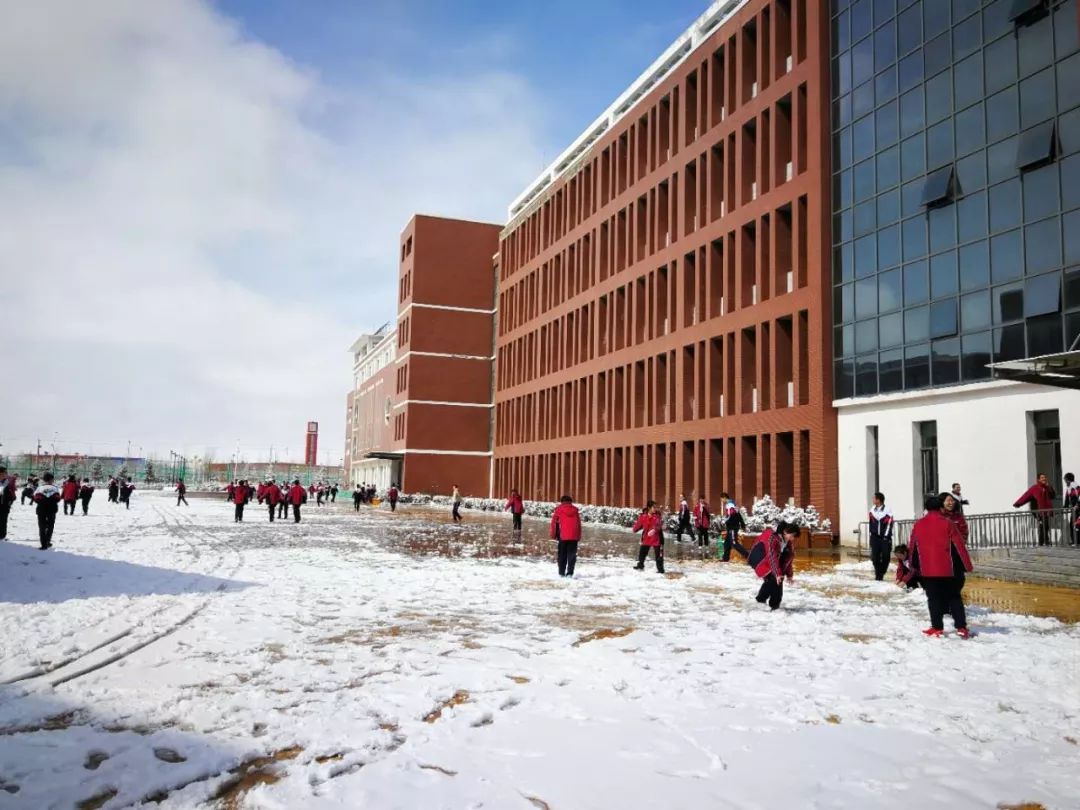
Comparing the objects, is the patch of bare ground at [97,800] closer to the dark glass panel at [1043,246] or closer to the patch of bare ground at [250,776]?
the patch of bare ground at [250,776]

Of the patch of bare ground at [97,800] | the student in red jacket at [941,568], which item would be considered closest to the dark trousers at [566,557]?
the student in red jacket at [941,568]

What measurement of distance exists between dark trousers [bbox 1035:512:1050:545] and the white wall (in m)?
2.69

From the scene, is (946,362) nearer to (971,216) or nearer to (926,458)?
(926,458)

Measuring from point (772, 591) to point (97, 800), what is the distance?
9749mm

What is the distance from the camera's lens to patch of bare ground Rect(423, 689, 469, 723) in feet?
21.0

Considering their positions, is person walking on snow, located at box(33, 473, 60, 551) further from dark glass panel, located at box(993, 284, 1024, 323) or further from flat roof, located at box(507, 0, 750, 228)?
flat roof, located at box(507, 0, 750, 228)

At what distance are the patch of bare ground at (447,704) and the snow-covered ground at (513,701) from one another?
0.08ft

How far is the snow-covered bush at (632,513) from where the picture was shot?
2750 centimetres

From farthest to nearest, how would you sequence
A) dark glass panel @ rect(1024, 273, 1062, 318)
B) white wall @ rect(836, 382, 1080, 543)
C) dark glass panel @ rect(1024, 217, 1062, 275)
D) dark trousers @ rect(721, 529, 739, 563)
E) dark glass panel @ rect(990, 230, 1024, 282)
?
dark glass panel @ rect(990, 230, 1024, 282)
white wall @ rect(836, 382, 1080, 543)
dark glass panel @ rect(1024, 217, 1062, 275)
dark glass panel @ rect(1024, 273, 1062, 318)
dark trousers @ rect(721, 529, 739, 563)

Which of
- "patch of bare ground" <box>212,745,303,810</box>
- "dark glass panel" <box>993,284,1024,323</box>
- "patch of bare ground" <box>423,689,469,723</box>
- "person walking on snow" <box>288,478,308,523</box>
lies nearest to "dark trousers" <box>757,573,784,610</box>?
"patch of bare ground" <box>423,689,469,723</box>

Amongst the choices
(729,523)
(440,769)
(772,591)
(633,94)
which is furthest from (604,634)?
(633,94)

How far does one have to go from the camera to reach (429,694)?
7.03 m

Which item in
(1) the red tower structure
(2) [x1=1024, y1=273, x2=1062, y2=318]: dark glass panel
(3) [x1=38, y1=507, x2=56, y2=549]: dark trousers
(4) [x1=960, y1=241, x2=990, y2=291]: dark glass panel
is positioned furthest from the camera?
(1) the red tower structure

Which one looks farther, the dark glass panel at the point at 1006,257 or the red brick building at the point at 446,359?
the red brick building at the point at 446,359
